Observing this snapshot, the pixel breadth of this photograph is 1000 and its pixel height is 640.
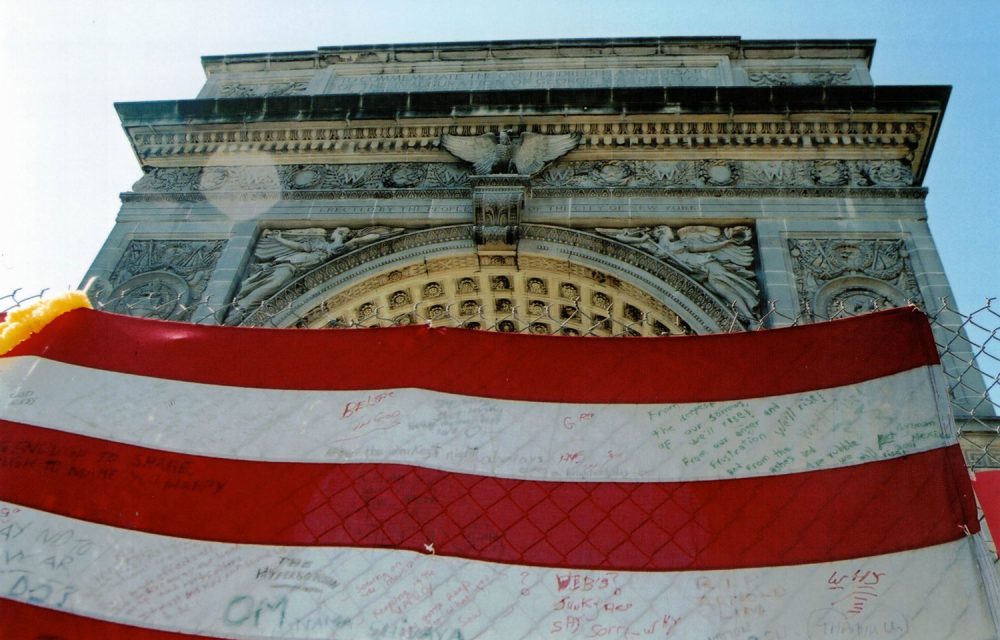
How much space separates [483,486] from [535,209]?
23.0ft

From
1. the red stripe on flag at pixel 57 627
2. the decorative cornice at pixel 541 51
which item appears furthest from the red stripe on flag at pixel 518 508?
the decorative cornice at pixel 541 51

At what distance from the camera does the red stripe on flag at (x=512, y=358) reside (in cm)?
527

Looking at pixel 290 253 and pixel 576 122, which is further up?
pixel 576 122

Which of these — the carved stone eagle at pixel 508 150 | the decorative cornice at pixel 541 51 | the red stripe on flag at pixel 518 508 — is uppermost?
the decorative cornice at pixel 541 51

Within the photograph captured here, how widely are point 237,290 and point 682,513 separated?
7462 mm

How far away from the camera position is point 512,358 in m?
5.59

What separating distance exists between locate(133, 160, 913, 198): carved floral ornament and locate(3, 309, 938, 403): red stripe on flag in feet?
20.6

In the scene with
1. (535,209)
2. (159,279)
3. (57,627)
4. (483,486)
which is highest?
(535,209)

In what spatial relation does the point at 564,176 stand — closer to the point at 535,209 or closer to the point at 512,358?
the point at 535,209

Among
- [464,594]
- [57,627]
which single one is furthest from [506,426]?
[57,627]

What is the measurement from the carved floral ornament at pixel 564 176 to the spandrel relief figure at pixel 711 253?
2.74 feet

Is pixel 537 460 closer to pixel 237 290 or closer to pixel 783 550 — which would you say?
pixel 783 550

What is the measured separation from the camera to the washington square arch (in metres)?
10.4

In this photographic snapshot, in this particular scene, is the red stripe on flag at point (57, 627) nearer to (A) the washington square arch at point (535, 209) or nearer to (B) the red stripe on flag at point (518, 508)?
(B) the red stripe on flag at point (518, 508)
